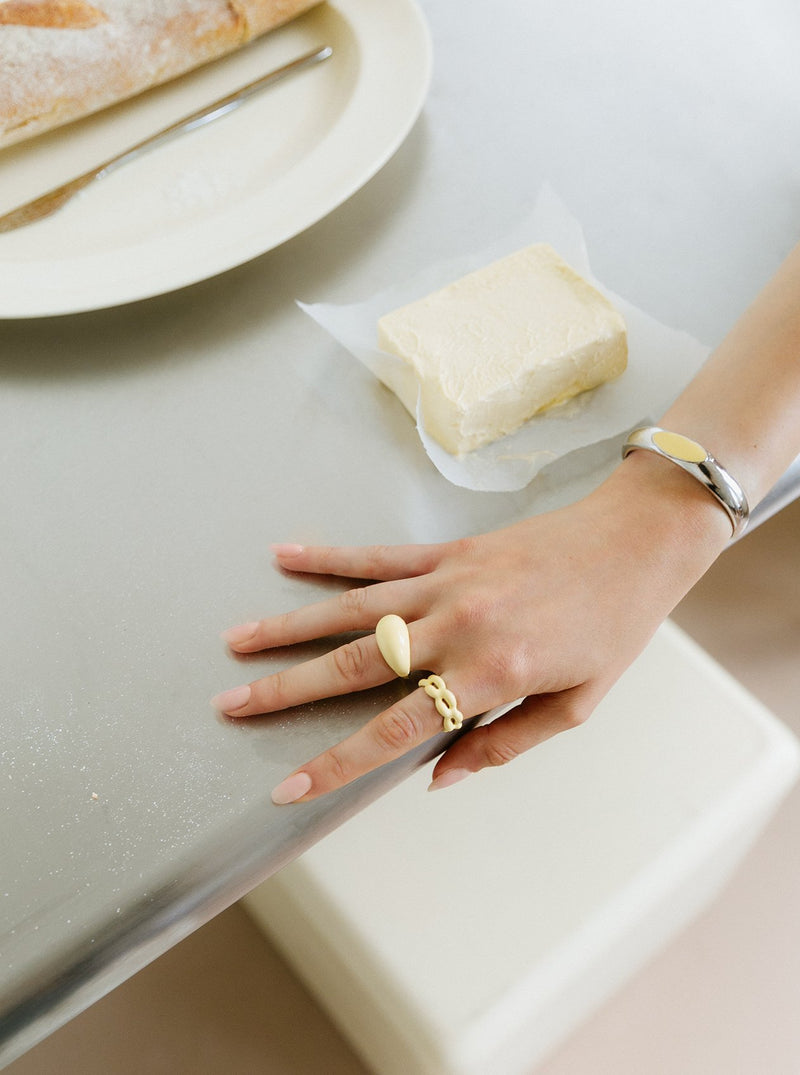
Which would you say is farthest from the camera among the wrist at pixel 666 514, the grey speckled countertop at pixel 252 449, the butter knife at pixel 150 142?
the butter knife at pixel 150 142

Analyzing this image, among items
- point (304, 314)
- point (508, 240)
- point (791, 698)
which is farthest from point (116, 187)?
point (791, 698)

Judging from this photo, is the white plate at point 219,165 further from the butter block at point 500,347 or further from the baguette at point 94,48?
the butter block at point 500,347

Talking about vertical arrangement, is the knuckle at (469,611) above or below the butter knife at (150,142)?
below

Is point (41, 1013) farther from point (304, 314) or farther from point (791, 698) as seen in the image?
point (791, 698)

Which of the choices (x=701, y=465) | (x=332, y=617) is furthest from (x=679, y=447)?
(x=332, y=617)

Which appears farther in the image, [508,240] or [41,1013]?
[508,240]

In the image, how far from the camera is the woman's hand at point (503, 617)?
1.51 ft

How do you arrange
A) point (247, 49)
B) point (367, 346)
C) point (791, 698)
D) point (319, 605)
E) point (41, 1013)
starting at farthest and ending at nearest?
point (791, 698) → point (247, 49) → point (367, 346) → point (319, 605) → point (41, 1013)

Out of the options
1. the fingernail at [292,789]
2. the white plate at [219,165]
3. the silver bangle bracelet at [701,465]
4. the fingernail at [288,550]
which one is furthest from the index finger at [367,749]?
the white plate at [219,165]

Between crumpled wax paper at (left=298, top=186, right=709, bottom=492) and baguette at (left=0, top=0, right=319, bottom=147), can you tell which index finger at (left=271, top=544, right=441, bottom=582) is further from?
baguette at (left=0, top=0, right=319, bottom=147)

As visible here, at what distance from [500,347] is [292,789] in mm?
308

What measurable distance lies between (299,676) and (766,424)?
340 mm

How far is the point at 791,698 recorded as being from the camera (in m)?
1.41

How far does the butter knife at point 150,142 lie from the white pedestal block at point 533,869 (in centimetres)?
54
